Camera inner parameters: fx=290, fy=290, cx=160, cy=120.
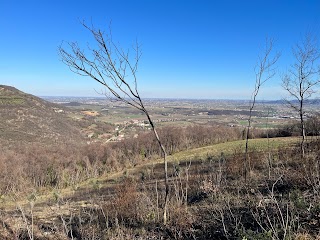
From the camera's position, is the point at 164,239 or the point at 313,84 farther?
the point at 313,84

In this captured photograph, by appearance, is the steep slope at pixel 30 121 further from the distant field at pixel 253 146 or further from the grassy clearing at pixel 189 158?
the distant field at pixel 253 146

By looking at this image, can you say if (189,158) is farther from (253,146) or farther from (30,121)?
(30,121)

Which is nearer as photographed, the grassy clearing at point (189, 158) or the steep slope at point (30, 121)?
the grassy clearing at point (189, 158)

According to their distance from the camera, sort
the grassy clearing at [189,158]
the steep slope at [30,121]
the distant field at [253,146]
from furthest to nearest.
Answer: the steep slope at [30,121], the distant field at [253,146], the grassy clearing at [189,158]

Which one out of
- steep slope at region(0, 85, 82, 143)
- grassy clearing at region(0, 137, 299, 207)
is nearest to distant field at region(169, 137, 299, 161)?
grassy clearing at region(0, 137, 299, 207)

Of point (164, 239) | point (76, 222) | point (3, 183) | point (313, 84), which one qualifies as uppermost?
point (313, 84)

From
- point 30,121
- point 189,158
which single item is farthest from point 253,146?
point 30,121

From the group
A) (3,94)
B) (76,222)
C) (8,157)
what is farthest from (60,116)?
(76,222)

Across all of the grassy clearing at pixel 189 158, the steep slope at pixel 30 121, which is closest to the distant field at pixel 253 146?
the grassy clearing at pixel 189 158

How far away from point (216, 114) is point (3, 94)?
62.4m

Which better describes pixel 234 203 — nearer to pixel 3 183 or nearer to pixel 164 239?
pixel 164 239

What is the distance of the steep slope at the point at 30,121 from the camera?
2322 inches

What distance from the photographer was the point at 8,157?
3750cm

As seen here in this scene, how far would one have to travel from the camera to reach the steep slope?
58969mm
